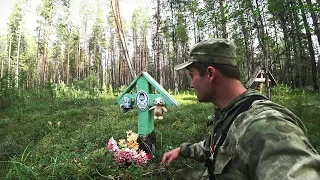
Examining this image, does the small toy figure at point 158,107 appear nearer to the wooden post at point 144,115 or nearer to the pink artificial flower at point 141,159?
the wooden post at point 144,115

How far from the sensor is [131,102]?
446 centimetres

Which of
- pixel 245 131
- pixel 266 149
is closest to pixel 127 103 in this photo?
pixel 245 131

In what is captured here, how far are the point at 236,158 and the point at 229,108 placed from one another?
0.33 m

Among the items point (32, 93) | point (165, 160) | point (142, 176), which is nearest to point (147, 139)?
point (142, 176)

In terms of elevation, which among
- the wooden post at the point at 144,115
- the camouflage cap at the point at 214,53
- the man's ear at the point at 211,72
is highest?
the camouflage cap at the point at 214,53

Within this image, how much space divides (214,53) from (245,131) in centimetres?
56

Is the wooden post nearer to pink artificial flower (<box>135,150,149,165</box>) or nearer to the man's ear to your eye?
pink artificial flower (<box>135,150,149,165</box>)

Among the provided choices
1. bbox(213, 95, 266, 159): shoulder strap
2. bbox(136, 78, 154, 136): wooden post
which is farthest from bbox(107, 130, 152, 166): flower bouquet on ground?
bbox(213, 95, 266, 159): shoulder strap

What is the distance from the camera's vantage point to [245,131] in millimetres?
1120

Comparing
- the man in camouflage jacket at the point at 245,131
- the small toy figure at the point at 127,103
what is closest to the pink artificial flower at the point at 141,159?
the small toy figure at the point at 127,103

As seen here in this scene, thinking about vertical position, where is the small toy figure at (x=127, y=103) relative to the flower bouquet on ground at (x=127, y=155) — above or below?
above

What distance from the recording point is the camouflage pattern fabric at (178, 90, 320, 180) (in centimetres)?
91

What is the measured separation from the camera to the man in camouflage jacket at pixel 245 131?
0.93 m

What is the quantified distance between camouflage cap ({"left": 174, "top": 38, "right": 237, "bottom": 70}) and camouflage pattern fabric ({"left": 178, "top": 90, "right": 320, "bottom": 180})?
10.4 inches
